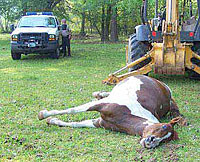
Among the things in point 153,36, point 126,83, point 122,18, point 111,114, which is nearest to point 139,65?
point 153,36

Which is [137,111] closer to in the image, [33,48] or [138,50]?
[138,50]

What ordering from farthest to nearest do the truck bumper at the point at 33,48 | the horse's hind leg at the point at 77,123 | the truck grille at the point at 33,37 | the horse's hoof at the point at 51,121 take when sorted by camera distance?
the truck bumper at the point at 33,48 → the truck grille at the point at 33,37 → the horse's hoof at the point at 51,121 → the horse's hind leg at the point at 77,123

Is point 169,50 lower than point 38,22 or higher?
lower

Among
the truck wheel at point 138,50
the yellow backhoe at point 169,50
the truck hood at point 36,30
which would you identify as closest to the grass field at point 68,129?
the yellow backhoe at point 169,50

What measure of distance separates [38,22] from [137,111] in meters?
10.7

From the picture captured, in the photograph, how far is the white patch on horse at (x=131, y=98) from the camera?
4656 mm

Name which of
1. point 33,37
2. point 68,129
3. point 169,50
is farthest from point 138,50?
point 33,37

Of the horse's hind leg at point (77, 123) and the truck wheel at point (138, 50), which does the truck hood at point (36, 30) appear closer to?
the truck wheel at point (138, 50)

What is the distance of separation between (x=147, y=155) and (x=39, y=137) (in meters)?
1.54

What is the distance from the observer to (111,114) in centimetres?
471

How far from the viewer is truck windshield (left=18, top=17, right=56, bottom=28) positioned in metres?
14.5

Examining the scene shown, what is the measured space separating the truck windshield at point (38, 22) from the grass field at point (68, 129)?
4.70 metres

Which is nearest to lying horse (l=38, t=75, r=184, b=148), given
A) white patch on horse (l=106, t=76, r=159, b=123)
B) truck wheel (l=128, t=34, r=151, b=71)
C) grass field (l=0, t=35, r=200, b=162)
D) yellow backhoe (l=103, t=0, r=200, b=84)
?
white patch on horse (l=106, t=76, r=159, b=123)

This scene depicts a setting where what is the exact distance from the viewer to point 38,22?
14.5m
